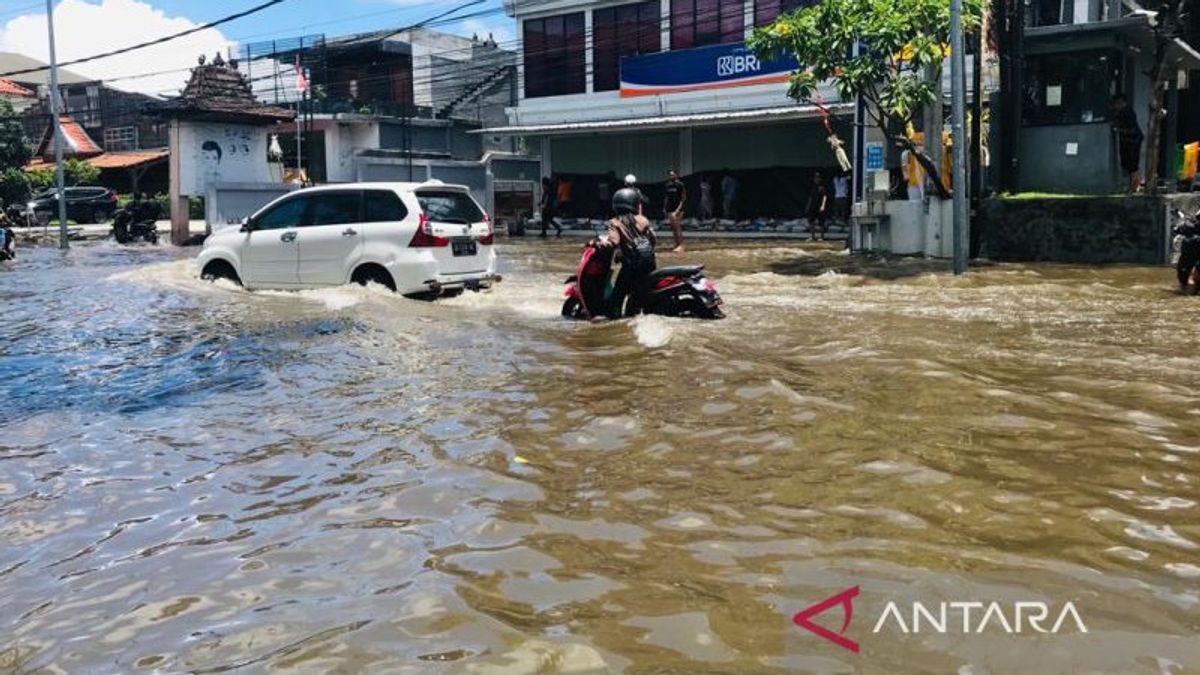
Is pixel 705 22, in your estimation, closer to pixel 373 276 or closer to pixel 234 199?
pixel 234 199

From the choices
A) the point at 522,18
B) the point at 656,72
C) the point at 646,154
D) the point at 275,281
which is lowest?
the point at 275,281

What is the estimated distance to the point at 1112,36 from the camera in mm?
17969

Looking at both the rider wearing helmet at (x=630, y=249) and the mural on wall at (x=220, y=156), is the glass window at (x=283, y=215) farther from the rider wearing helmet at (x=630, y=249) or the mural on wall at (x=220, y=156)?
the mural on wall at (x=220, y=156)

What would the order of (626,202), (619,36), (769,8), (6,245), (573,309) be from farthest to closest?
(619,36) < (769,8) < (6,245) < (573,309) < (626,202)

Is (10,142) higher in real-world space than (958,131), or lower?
higher

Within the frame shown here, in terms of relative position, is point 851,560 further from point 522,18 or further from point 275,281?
point 522,18

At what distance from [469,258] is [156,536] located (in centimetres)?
772

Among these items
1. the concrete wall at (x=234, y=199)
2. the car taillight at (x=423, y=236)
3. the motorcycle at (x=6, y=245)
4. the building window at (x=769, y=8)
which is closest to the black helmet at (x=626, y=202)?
the car taillight at (x=423, y=236)

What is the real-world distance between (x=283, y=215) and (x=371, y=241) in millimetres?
1479

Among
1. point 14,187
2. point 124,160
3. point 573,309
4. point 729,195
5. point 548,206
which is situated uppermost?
point 124,160

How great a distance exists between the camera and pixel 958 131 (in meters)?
13.6

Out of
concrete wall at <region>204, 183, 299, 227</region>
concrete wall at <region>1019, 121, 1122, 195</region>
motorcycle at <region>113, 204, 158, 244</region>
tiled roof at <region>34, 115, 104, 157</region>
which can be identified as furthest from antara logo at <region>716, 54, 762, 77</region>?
tiled roof at <region>34, 115, 104, 157</region>

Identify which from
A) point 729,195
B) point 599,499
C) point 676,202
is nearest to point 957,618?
point 599,499

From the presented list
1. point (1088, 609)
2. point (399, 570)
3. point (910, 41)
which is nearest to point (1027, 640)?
point (1088, 609)
